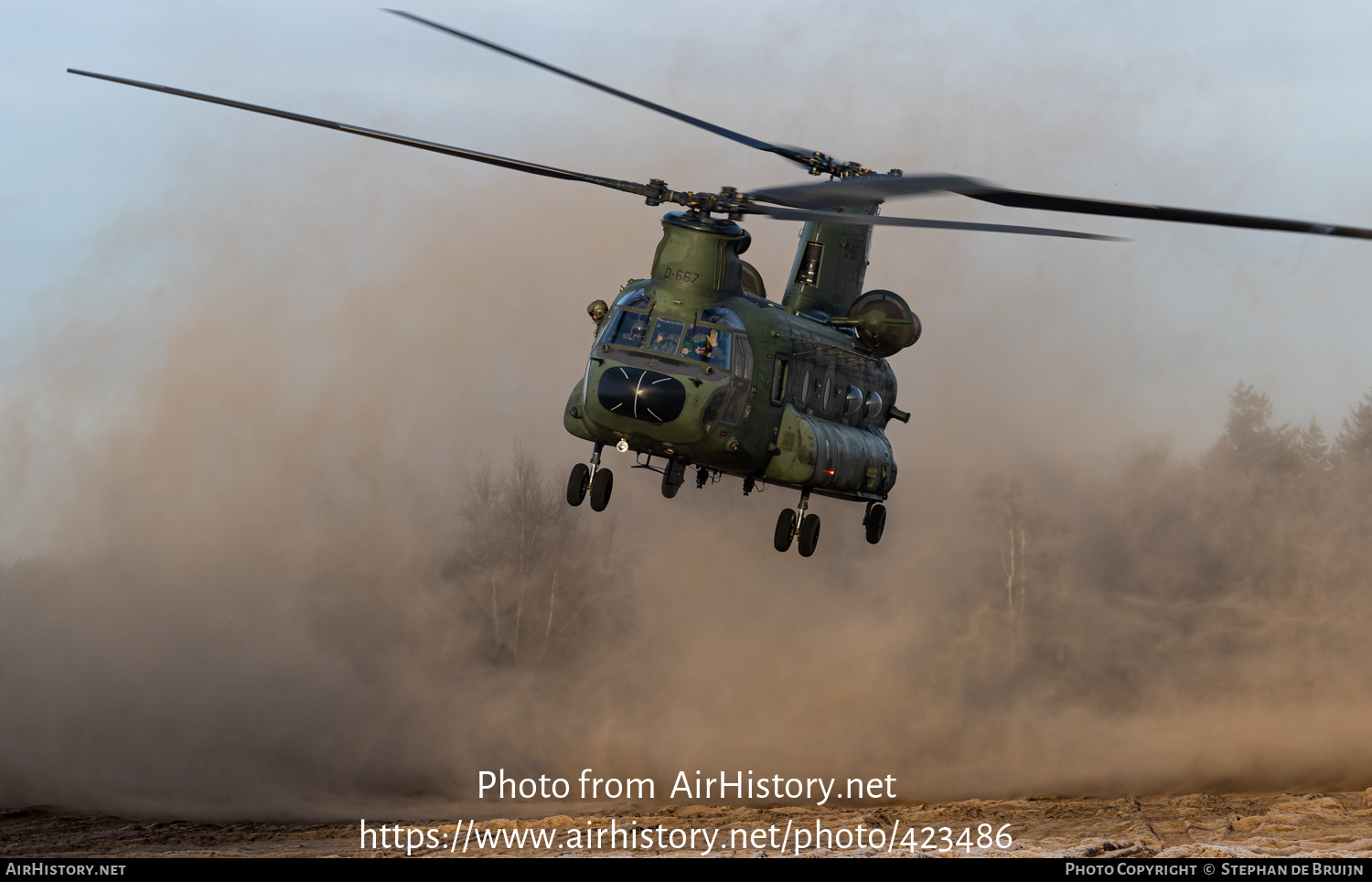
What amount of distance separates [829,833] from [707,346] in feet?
25.0

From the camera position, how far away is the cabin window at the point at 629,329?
53.3 ft

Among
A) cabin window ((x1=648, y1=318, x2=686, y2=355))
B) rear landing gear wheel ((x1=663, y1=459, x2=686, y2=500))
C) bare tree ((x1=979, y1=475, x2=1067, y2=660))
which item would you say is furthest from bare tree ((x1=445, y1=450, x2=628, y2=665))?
cabin window ((x1=648, y1=318, x2=686, y2=355))

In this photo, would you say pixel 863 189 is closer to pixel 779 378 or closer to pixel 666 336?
pixel 666 336

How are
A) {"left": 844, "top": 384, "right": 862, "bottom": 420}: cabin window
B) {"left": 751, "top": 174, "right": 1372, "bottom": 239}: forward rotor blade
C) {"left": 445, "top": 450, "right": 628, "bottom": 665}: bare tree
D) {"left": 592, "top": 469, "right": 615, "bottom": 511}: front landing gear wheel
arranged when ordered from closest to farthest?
{"left": 751, "top": 174, "right": 1372, "bottom": 239}: forward rotor blade < {"left": 592, "top": 469, "right": 615, "bottom": 511}: front landing gear wheel < {"left": 844, "top": 384, "right": 862, "bottom": 420}: cabin window < {"left": 445, "top": 450, "right": 628, "bottom": 665}: bare tree

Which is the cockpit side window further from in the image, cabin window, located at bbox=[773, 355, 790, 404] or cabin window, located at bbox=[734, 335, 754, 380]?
cabin window, located at bbox=[773, 355, 790, 404]

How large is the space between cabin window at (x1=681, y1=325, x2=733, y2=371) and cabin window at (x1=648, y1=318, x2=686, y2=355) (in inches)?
4.5

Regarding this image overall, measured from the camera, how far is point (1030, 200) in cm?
1245

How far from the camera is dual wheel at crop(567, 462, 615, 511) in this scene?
16828 mm

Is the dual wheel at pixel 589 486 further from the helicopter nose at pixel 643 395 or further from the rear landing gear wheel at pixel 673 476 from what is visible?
the helicopter nose at pixel 643 395

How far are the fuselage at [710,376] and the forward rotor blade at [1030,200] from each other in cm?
352

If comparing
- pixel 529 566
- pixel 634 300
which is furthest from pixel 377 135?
pixel 529 566

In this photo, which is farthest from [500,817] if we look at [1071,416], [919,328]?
[1071,416]

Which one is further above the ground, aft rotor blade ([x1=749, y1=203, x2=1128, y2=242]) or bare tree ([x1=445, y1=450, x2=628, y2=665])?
aft rotor blade ([x1=749, y1=203, x2=1128, y2=242])

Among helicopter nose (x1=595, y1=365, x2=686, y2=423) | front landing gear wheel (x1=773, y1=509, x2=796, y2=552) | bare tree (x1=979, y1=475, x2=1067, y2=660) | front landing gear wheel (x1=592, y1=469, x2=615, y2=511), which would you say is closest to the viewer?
helicopter nose (x1=595, y1=365, x2=686, y2=423)
